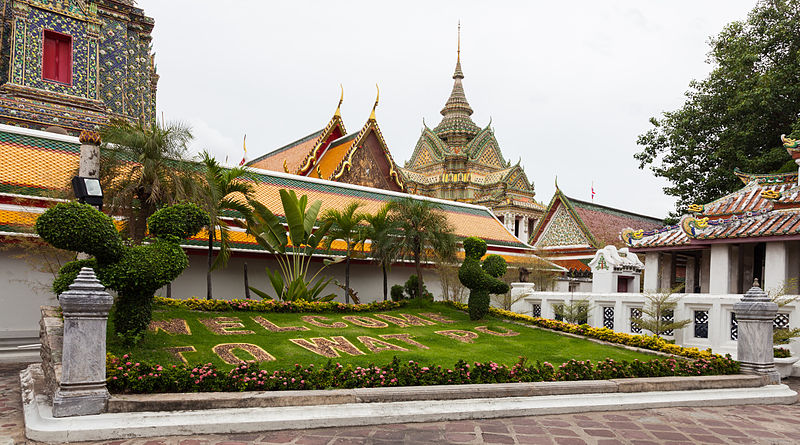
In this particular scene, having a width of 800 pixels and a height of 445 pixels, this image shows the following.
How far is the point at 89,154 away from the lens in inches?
388

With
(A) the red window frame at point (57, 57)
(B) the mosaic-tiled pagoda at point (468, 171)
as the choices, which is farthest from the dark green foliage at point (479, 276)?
(B) the mosaic-tiled pagoda at point (468, 171)

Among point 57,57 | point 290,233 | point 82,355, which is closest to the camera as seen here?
point 82,355

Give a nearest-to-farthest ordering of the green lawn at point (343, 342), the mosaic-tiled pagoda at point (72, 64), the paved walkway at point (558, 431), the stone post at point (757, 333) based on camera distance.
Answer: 1. the paved walkway at point (558, 431)
2. the green lawn at point (343, 342)
3. the stone post at point (757, 333)
4. the mosaic-tiled pagoda at point (72, 64)

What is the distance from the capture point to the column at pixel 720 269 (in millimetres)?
13156

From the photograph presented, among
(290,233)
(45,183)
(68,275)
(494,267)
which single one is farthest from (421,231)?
(45,183)

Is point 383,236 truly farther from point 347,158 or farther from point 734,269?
point 734,269

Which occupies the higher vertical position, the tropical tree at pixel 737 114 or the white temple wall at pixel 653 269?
the tropical tree at pixel 737 114

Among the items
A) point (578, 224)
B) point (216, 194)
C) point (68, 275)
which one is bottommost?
point (68, 275)

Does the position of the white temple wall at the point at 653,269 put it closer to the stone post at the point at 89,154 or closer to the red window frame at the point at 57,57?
the stone post at the point at 89,154

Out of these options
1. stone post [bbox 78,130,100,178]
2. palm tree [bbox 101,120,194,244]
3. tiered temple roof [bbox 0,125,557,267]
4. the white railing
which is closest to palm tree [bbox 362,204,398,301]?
tiered temple roof [bbox 0,125,557,267]

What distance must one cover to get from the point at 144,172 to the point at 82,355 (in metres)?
5.89

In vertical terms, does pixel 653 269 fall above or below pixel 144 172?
below

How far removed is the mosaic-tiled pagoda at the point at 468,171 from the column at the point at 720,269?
30.9 m

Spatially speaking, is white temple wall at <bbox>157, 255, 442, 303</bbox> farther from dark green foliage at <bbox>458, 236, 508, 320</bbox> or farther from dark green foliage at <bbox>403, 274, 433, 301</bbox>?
dark green foliage at <bbox>458, 236, 508, 320</bbox>
